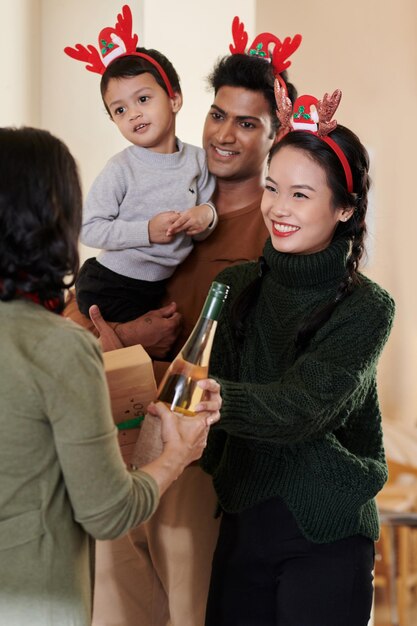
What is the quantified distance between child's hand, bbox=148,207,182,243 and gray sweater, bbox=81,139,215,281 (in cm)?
2

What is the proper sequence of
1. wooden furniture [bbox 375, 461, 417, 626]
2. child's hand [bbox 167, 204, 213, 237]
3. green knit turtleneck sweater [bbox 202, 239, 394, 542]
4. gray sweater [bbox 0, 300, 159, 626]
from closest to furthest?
1. gray sweater [bbox 0, 300, 159, 626]
2. green knit turtleneck sweater [bbox 202, 239, 394, 542]
3. child's hand [bbox 167, 204, 213, 237]
4. wooden furniture [bbox 375, 461, 417, 626]

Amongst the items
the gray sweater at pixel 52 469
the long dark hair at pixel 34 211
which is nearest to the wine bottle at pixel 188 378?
the gray sweater at pixel 52 469

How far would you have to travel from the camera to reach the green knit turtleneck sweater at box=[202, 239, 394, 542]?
1.48 meters

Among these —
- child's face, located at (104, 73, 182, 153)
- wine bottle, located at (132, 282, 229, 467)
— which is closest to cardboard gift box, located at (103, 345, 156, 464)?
wine bottle, located at (132, 282, 229, 467)

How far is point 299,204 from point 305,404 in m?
0.37

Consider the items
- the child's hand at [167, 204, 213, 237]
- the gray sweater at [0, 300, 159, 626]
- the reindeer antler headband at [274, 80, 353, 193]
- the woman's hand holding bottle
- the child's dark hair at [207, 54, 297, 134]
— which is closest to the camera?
the gray sweater at [0, 300, 159, 626]

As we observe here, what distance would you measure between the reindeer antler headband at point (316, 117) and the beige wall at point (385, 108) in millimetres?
1699

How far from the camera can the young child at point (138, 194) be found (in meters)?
1.92

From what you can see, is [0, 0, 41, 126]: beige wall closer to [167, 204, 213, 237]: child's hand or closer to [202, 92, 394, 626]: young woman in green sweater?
[167, 204, 213, 237]: child's hand

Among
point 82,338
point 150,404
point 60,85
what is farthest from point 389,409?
point 82,338

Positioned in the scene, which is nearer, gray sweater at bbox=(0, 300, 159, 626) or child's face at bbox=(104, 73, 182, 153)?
gray sweater at bbox=(0, 300, 159, 626)

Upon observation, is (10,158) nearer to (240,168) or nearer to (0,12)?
(240,168)

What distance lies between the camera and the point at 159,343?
6.30 ft

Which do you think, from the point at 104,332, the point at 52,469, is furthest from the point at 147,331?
the point at 52,469
